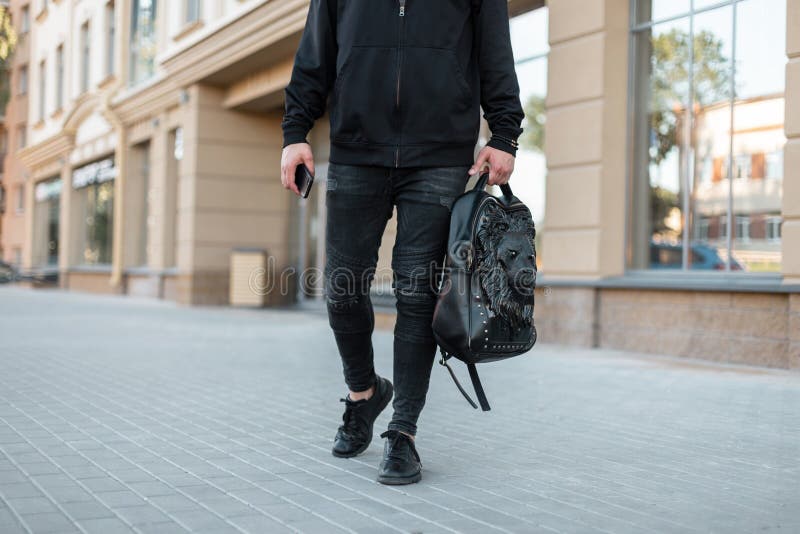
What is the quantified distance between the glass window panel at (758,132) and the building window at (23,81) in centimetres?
3243

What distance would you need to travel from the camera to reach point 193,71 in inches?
611

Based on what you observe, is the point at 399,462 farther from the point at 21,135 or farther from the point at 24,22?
the point at 21,135

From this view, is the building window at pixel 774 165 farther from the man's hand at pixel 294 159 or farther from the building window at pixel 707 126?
the man's hand at pixel 294 159

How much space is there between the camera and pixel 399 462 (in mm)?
3176

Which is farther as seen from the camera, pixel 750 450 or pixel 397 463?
pixel 750 450

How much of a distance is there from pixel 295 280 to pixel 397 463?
13501 millimetres

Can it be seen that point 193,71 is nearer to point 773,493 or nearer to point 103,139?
point 103,139

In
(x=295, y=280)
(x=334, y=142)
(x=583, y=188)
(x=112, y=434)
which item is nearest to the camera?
(x=334, y=142)

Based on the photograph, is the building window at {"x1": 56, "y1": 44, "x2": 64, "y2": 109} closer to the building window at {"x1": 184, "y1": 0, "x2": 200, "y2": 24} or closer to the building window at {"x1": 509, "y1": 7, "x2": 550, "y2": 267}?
the building window at {"x1": 184, "y1": 0, "x2": 200, "y2": 24}

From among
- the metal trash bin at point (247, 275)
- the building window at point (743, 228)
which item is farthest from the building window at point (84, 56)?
the building window at point (743, 228)

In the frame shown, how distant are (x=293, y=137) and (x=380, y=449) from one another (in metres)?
1.27

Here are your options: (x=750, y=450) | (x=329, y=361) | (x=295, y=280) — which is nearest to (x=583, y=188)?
(x=329, y=361)

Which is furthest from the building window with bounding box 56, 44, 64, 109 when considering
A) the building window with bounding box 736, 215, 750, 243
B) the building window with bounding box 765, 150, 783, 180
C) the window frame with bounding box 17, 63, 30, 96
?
the building window with bounding box 765, 150, 783, 180

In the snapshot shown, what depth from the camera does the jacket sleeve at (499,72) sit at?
129 inches
